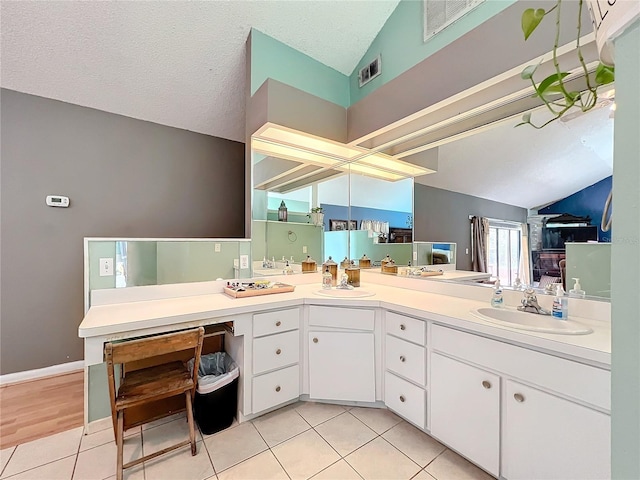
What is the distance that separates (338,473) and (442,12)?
2.93 meters

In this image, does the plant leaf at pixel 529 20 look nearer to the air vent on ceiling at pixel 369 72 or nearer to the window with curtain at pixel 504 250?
the window with curtain at pixel 504 250

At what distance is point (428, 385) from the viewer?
163 centimetres

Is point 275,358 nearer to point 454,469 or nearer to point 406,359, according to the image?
point 406,359

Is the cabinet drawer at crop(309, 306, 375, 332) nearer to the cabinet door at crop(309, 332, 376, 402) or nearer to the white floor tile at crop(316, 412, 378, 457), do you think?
the cabinet door at crop(309, 332, 376, 402)

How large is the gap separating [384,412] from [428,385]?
542 mm

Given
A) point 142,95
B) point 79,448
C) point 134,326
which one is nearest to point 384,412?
point 134,326

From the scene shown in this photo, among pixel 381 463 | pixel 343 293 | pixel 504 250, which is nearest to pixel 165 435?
pixel 381 463

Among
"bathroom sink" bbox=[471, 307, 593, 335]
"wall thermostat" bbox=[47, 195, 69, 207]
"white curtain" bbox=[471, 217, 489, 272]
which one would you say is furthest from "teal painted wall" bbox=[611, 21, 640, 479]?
"wall thermostat" bbox=[47, 195, 69, 207]

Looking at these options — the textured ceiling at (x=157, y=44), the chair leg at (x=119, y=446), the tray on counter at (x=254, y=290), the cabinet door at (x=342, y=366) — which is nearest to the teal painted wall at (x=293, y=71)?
the textured ceiling at (x=157, y=44)

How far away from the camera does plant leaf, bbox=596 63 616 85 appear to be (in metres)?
0.61

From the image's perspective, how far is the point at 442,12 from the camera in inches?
75.1

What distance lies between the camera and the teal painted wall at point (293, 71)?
2.35 m

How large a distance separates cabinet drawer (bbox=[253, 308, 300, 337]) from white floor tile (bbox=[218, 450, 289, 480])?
67cm

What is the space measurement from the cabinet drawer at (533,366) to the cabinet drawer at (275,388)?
1.03 meters
